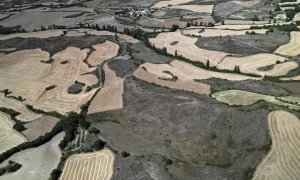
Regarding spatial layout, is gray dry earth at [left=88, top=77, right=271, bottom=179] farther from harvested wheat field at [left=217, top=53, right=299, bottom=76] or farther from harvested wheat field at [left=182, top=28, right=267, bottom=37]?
harvested wheat field at [left=182, top=28, right=267, bottom=37]

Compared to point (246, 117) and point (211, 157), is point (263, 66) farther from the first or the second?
point (211, 157)

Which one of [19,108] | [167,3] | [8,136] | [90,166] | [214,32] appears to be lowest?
[167,3]

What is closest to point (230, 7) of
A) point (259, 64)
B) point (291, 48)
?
point (291, 48)

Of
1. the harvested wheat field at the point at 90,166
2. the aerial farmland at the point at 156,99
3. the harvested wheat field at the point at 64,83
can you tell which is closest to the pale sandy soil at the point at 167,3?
the aerial farmland at the point at 156,99

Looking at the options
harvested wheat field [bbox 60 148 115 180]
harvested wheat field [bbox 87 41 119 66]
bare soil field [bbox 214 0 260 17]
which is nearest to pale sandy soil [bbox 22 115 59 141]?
harvested wheat field [bbox 60 148 115 180]

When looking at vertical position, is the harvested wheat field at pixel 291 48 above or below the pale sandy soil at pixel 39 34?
above

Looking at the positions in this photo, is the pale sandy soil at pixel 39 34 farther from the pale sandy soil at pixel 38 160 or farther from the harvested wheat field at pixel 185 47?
the pale sandy soil at pixel 38 160

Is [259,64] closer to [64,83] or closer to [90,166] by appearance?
[64,83]
